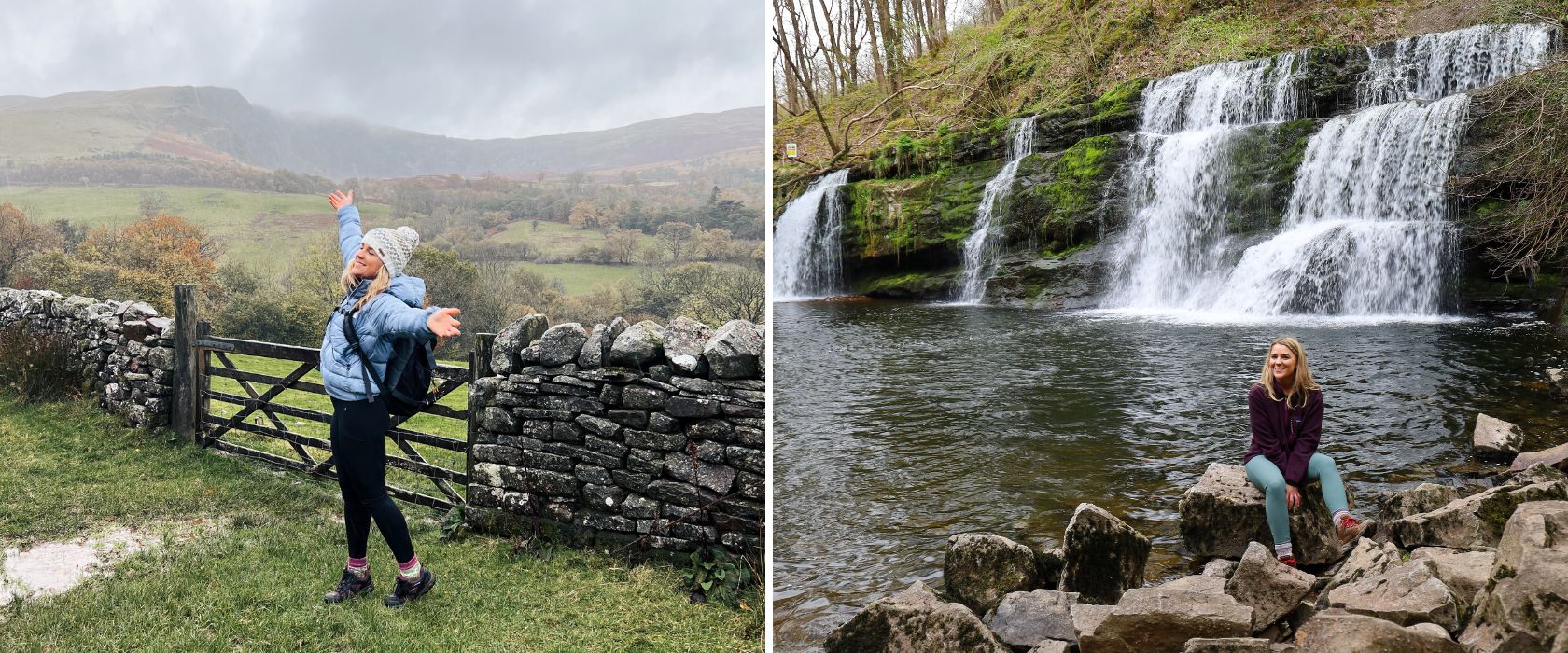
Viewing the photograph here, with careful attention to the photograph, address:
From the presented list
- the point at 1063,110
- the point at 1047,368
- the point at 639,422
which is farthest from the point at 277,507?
the point at 1063,110

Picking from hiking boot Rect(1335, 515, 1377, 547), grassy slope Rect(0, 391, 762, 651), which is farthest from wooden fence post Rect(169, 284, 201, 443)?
hiking boot Rect(1335, 515, 1377, 547)

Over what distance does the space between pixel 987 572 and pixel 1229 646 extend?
1061 mm

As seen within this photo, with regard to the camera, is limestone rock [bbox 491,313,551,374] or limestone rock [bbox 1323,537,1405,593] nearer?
limestone rock [bbox 1323,537,1405,593]

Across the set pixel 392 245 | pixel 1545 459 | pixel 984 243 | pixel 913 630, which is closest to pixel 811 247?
pixel 984 243

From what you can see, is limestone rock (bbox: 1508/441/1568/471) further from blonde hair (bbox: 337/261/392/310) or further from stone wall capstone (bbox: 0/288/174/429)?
stone wall capstone (bbox: 0/288/174/429)

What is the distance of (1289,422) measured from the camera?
345cm

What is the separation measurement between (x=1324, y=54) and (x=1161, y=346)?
7828 mm

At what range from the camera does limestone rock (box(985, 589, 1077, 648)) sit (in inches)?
110

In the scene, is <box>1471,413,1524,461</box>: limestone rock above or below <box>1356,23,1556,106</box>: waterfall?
below

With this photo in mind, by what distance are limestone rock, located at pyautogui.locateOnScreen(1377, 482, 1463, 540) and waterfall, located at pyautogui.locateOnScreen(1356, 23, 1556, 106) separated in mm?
10017

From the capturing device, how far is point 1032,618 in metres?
2.86

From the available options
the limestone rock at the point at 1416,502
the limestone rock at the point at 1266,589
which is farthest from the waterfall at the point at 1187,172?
the limestone rock at the point at 1266,589

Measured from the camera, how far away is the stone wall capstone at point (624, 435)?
3939 mm

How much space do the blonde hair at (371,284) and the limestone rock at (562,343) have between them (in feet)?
3.35
